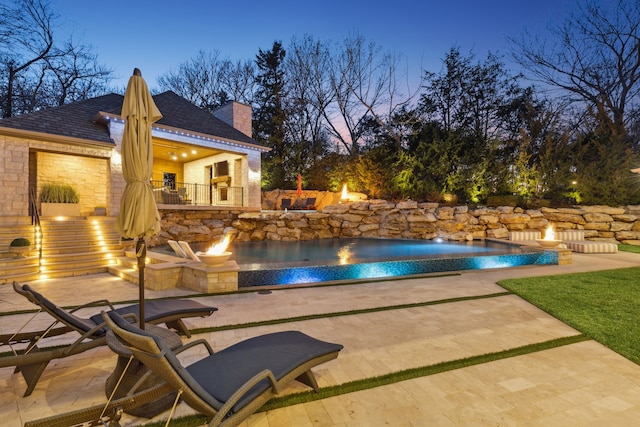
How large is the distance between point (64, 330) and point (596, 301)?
742cm

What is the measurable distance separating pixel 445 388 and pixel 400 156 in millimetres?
17551

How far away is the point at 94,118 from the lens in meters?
11.9

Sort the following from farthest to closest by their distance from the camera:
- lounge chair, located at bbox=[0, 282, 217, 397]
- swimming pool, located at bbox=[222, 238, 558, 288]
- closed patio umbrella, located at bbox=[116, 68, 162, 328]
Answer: swimming pool, located at bbox=[222, 238, 558, 288] < closed patio umbrella, located at bbox=[116, 68, 162, 328] < lounge chair, located at bbox=[0, 282, 217, 397]

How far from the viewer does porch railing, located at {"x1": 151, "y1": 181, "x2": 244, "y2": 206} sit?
44.5 ft

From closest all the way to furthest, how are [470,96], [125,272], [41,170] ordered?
[125,272] < [41,170] < [470,96]

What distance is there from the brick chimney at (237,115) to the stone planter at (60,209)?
890cm

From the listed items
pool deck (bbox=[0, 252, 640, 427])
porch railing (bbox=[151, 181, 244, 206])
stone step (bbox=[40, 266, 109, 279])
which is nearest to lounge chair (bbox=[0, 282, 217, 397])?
pool deck (bbox=[0, 252, 640, 427])

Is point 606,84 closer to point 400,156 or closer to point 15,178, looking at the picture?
point 400,156

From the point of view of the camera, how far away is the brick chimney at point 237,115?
17.9 metres

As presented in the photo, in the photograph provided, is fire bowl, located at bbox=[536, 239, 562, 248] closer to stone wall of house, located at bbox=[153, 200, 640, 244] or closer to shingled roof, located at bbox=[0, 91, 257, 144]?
stone wall of house, located at bbox=[153, 200, 640, 244]

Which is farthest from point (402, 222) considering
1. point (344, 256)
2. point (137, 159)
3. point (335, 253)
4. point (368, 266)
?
point (137, 159)

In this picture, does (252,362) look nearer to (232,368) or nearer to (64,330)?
(232,368)

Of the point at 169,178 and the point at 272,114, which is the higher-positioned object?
the point at 272,114

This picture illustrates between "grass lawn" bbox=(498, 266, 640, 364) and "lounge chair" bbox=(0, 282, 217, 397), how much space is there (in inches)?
187
